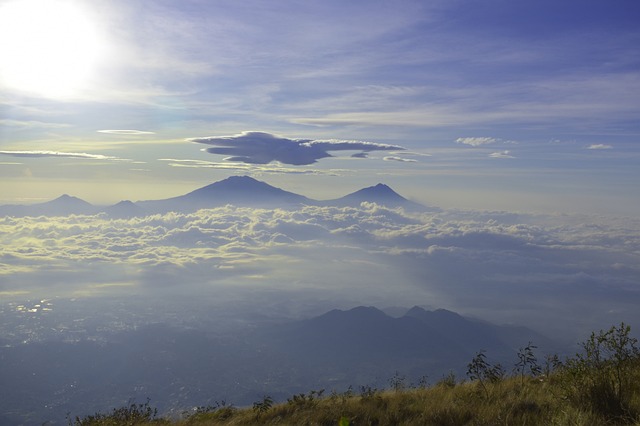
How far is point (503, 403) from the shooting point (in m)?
10.1

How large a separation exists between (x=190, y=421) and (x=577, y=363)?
1094cm

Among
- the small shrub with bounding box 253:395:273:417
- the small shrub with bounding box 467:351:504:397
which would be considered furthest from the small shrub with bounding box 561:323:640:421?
the small shrub with bounding box 253:395:273:417

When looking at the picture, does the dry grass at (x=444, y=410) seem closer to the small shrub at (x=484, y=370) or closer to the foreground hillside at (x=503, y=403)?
the foreground hillside at (x=503, y=403)

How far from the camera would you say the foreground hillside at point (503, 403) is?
29.1ft

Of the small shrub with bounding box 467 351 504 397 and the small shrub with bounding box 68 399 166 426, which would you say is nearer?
the small shrub with bounding box 467 351 504 397

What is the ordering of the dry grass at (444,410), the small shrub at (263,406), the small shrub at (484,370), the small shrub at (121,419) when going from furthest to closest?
the small shrub at (263,406) → the small shrub at (121,419) → the small shrub at (484,370) → the dry grass at (444,410)

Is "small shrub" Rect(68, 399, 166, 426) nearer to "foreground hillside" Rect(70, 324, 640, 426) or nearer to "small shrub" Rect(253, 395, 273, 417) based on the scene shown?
"foreground hillside" Rect(70, 324, 640, 426)

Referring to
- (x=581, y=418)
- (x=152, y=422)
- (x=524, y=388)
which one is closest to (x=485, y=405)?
(x=524, y=388)

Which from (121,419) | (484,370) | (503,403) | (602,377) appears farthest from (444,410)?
(121,419)

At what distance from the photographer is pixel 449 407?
10.3 m

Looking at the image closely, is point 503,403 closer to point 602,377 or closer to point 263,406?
point 602,377

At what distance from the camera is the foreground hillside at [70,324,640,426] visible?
350 inches

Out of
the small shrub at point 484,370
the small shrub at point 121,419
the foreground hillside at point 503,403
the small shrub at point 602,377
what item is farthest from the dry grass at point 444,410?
the small shrub at point 121,419

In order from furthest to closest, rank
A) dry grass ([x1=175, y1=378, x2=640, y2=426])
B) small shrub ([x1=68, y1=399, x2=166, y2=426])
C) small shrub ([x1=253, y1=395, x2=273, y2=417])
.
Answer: small shrub ([x1=253, y1=395, x2=273, y2=417]), small shrub ([x1=68, y1=399, x2=166, y2=426]), dry grass ([x1=175, y1=378, x2=640, y2=426])
